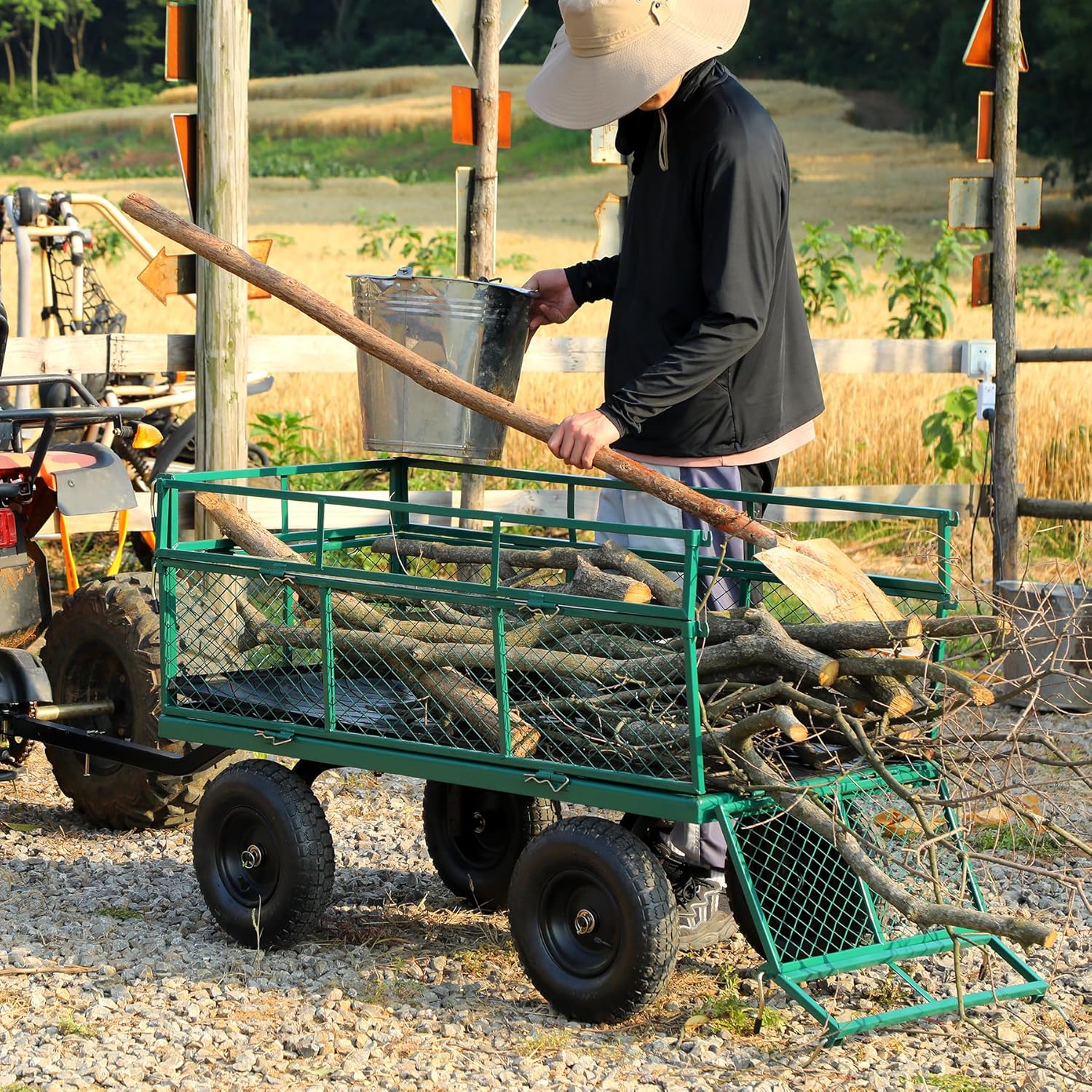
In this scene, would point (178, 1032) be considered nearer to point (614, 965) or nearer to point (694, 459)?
point (614, 965)

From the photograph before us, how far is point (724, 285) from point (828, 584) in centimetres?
73

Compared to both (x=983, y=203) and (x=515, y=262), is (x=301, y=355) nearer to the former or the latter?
(x=983, y=203)

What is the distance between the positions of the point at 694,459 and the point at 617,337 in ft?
1.20

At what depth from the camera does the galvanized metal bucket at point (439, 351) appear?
15.0ft

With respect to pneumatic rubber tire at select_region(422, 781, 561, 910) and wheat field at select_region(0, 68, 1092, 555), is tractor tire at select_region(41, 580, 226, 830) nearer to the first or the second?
pneumatic rubber tire at select_region(422, 781, 561, 910)

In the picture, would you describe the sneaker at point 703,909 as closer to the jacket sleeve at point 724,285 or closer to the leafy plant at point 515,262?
the jacket sleeve at point 724,285

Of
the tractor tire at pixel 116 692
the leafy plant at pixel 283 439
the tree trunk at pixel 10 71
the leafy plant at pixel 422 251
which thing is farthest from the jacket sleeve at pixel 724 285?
the tree trunk at pixel 10 71

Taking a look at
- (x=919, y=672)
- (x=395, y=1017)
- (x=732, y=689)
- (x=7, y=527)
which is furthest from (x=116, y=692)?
(x=919, y=672)

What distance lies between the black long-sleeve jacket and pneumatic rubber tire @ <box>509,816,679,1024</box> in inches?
36.4

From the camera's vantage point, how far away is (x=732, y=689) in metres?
3.82

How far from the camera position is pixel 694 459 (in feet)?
14.0

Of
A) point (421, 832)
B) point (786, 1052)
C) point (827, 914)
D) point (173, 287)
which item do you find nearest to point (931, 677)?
point (827, 914)

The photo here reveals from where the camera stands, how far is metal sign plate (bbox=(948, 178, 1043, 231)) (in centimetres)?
787

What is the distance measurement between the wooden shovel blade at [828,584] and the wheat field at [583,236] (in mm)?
6960
